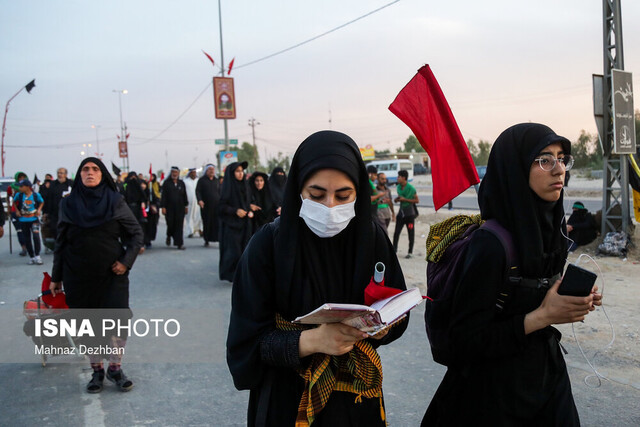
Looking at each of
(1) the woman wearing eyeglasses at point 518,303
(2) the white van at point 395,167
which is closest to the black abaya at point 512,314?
(1) the woman wearing eyeglasses at point 518,303

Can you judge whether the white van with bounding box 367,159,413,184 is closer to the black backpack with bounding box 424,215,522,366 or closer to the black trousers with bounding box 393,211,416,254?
the black trousers with bounding box 393,211,416,254

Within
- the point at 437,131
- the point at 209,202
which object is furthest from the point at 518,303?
the point at 209,202

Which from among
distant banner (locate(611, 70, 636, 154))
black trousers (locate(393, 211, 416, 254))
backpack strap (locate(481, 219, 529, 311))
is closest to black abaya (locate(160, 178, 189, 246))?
black trousers (locate(393, 211, 416, 254))

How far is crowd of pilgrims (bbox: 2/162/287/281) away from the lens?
780 centimetres

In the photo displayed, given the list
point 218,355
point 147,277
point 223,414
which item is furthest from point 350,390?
point 147,277

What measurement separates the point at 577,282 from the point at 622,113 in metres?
8.36

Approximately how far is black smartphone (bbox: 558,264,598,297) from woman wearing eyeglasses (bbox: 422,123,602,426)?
5 centimetres

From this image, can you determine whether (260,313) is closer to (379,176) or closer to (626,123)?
(379,176)

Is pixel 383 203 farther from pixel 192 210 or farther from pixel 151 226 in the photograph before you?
pixel 192 210

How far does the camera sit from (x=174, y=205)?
1193 centimetres

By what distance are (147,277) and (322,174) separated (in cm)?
700

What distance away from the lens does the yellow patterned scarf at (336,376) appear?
1.79m

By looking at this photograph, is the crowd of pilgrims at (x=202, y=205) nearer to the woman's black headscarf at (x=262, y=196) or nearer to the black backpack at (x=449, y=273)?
the woman's black headscarf at (x=262, y=196)

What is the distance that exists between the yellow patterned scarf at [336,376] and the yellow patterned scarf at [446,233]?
62 centimetres
